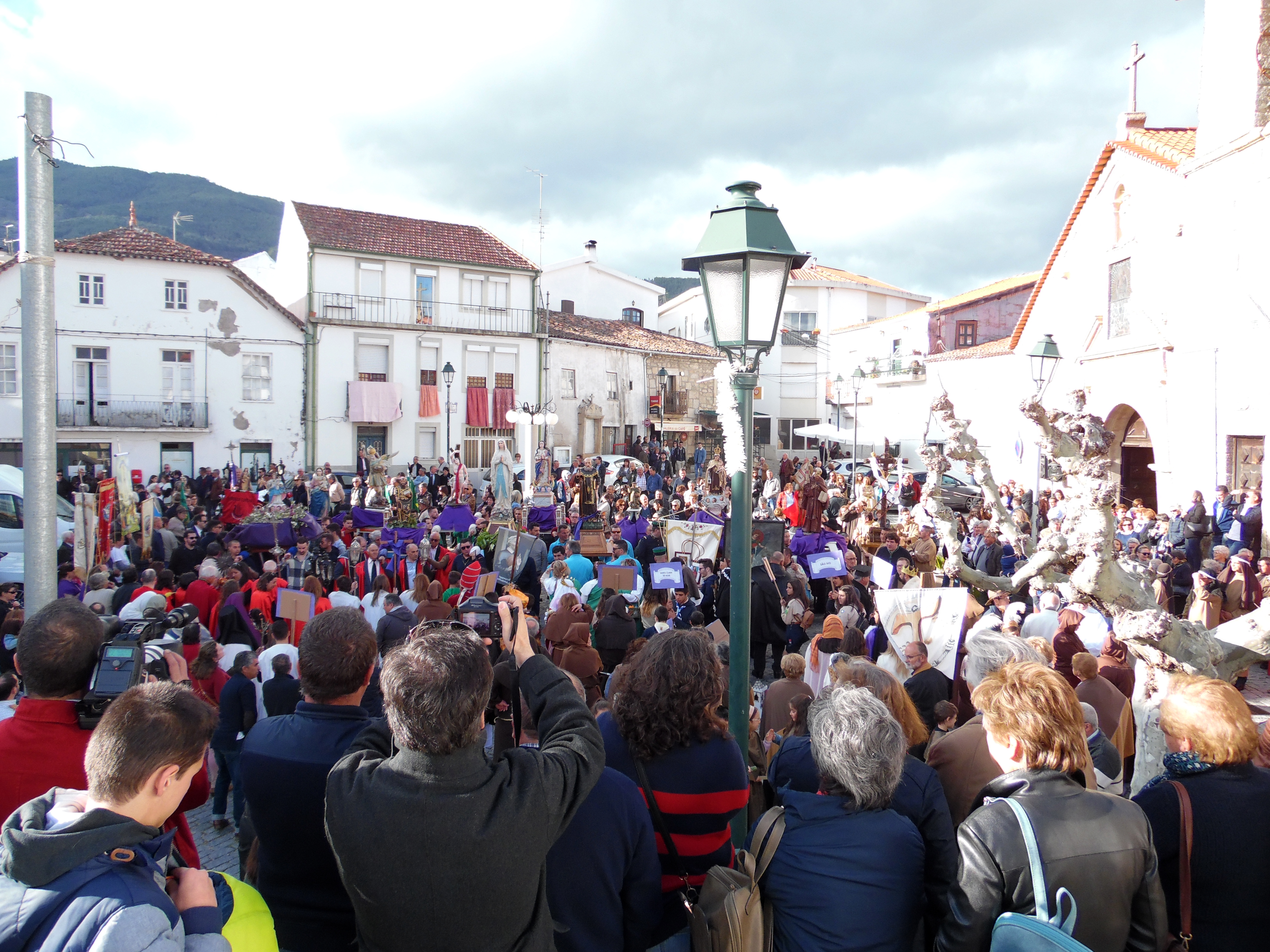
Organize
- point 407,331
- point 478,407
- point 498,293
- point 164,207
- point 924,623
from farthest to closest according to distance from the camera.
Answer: point 164,207 < point 498,293 < point 478,407 < point 407,331 < point 924,623

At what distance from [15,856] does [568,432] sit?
32.9 m

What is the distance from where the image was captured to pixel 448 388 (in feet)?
91.6

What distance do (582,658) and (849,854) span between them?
3562 mm

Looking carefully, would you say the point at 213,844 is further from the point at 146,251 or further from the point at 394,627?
the point at 146,251

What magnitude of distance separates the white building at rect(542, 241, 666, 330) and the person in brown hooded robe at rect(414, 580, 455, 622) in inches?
1227

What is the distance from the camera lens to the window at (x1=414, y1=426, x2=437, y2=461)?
3070cm

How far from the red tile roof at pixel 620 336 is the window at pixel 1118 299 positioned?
16747 mm

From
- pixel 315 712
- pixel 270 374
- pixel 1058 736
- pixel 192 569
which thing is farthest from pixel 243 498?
pixel 1058 736

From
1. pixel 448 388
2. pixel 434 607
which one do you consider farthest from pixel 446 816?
pixel 448 388

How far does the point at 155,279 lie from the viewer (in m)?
26.0

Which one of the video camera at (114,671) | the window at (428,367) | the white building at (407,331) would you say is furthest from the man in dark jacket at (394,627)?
the window at (428,367)

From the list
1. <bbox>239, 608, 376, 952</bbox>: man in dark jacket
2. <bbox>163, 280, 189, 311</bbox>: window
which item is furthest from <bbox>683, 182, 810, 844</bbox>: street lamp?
<bbox>163, 280, 189, 311</bbox>: window

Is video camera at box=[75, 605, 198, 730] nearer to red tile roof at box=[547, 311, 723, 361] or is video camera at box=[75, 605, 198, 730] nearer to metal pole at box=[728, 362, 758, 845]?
metal pole at box=[728, 362, 758, 845]

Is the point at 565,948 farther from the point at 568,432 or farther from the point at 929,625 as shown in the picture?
the point at 568,432
